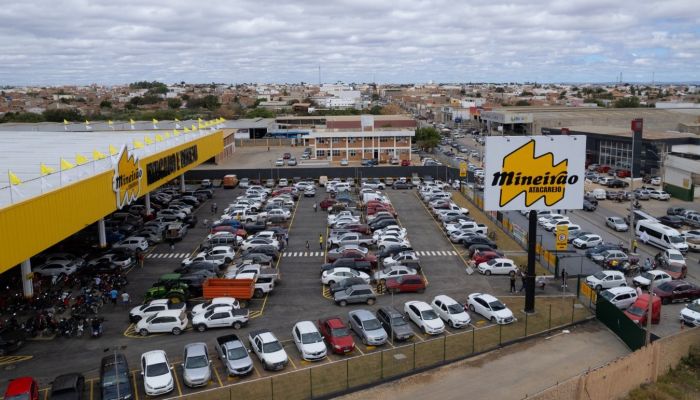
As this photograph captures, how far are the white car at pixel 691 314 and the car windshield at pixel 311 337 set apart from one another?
1482 cm

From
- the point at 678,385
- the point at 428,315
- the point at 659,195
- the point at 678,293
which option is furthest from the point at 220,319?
the point at 659,195

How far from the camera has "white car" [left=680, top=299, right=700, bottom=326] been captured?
74.3 feet

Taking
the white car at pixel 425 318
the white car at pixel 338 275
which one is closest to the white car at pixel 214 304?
the white car at pixel 338 275

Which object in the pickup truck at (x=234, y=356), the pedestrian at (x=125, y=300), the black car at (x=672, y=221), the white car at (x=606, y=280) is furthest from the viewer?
the black car at (x=672, y=221)

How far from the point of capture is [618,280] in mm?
27469

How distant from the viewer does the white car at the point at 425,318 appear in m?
21.7

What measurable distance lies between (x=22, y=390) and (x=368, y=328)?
1109 centimetres

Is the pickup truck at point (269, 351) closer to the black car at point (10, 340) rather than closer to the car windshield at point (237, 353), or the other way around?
the car windshield at point (237, 353)

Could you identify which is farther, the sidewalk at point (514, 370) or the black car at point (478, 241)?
the black car at point (478, 241)

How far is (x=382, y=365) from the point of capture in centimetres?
1842

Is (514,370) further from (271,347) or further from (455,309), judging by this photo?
(271,347)

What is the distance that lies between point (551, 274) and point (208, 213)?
89.0ft

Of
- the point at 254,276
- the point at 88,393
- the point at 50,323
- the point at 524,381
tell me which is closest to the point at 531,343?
the point at 524,381

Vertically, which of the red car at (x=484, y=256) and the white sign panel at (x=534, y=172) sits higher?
the white sign panel at (x=534, y=172)
